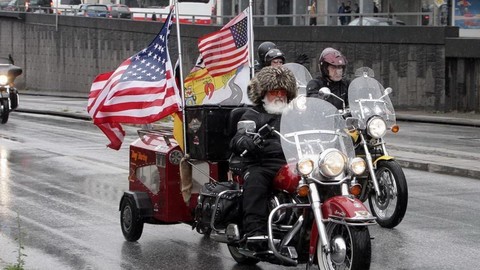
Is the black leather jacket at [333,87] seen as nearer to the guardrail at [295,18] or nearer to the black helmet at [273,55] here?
the black helmet at [273,55]

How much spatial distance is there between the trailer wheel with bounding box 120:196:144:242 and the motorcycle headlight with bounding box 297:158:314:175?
2.94 m

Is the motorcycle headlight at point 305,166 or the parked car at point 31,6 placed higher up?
the parked car at point 31,6

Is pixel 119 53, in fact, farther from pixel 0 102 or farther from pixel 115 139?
pixel 115 139

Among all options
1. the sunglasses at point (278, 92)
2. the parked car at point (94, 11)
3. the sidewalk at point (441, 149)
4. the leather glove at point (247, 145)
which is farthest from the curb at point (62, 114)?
the leather glove at point (247, 145)

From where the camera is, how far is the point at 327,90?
10.8 m

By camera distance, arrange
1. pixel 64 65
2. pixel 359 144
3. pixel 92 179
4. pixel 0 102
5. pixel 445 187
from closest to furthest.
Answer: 1. pixel 359 144
2. pixel 445 187
3. pixel 92 179
4. pixel 0 102
5. pixel 64 65

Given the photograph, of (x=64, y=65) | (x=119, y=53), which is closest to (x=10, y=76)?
(x=119, y=53)

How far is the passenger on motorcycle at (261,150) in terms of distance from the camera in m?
8.26

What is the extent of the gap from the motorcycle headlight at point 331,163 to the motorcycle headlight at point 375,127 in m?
3.56

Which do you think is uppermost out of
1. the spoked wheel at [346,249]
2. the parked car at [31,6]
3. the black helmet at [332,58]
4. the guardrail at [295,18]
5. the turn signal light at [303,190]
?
the parked car at [31,6]

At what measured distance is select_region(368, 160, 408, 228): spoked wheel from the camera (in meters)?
11.1

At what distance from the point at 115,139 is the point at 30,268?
1.95 m

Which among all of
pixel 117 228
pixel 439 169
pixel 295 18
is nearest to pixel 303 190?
pixel 117 228

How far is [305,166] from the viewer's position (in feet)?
25.3
